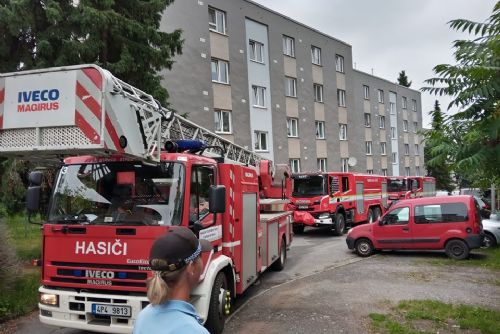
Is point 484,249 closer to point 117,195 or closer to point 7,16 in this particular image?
point 117,195

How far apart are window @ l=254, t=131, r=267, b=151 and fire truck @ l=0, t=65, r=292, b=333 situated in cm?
1919

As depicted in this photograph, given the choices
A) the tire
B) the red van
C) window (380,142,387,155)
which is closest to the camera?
the red van

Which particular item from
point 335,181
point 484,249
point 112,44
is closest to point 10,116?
point 112,44

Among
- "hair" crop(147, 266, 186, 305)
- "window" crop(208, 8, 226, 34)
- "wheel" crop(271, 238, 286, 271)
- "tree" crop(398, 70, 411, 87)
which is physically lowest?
"wheel" crop(271, 238, 286, 271)

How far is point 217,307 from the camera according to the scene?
6312 mm

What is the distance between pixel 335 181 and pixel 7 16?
43.6ft

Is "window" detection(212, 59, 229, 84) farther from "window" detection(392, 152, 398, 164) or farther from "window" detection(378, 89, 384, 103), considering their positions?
"window" detection(392, 152, 398, 164)

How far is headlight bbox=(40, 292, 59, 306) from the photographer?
5.83 m

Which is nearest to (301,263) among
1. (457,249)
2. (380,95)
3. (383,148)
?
(457,249)

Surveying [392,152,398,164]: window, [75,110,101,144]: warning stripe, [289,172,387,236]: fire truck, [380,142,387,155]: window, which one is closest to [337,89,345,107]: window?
[380,142,387,155]: window

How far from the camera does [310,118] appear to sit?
31.0 metres

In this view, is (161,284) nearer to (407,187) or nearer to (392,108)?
(407,187)

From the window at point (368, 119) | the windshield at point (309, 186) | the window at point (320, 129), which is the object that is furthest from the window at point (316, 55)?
the windshield at point (309, 186)

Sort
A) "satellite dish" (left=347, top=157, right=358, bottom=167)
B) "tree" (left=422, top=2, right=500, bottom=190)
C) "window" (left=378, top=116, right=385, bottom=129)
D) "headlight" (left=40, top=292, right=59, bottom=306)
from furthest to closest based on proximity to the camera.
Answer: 1. "window" (left=378, top=116, right=385, bottom=129)
2. "satellite dish" (left=347, top=157, right=358, bottom=167)
3. "headlight" (left=40, top=292, right=59, bottom=306)
4. "tree" (left=422, top=2, right=500, bottom=190)
